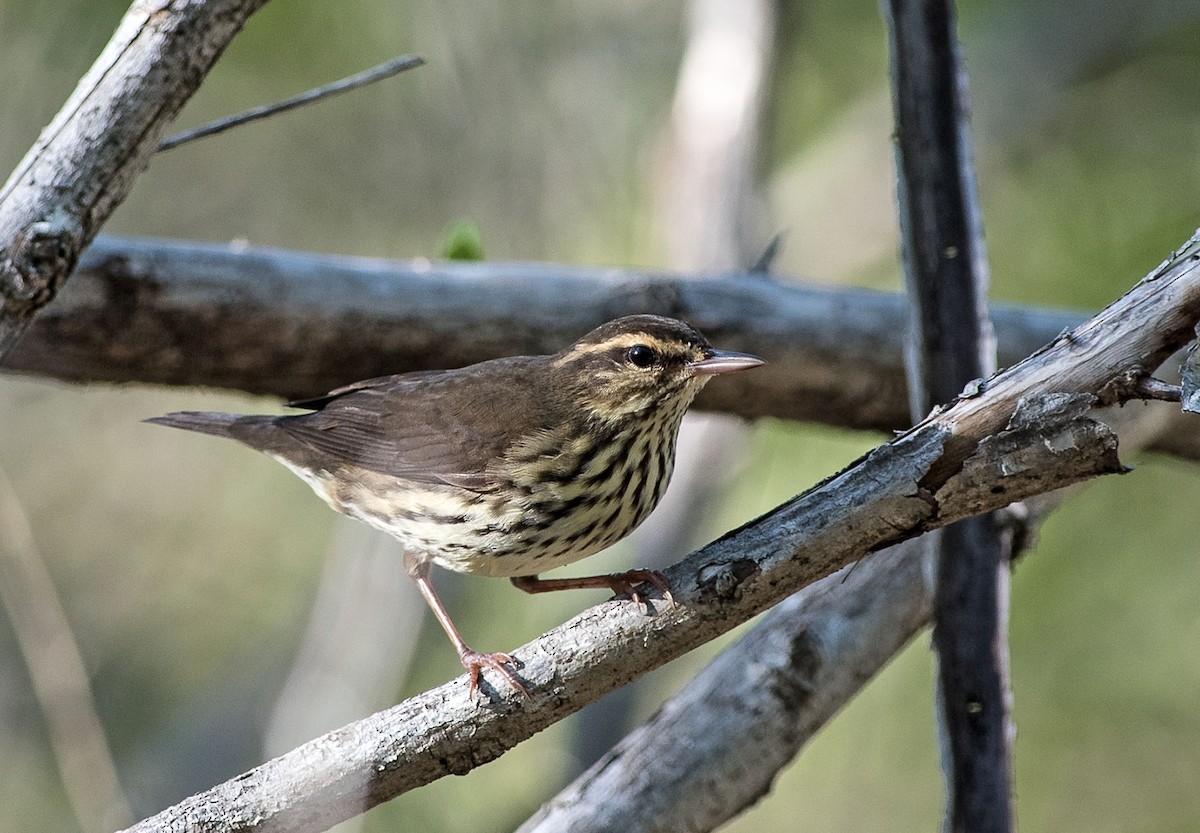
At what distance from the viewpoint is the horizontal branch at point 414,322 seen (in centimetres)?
388

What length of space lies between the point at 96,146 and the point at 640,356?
1.44 meters

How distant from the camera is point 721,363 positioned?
3.29 metres

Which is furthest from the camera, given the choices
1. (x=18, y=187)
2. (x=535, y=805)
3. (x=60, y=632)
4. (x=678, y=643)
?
(x=535, y=805)

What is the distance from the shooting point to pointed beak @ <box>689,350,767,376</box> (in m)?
3.21

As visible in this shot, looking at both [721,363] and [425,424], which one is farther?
[425,424]

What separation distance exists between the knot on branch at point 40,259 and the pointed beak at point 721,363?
155cm

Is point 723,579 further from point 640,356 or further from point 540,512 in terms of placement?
point 640,356

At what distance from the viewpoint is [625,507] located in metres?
3.21

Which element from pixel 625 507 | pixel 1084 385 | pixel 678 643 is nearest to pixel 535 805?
pixel 625 507

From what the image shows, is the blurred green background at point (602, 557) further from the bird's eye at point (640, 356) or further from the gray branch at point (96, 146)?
the gray branch at point (96, 146)

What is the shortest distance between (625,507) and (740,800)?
912mm

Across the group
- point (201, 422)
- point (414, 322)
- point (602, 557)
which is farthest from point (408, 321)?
point (602, 557)

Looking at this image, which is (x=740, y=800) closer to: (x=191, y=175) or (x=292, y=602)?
(x=292, y=602)

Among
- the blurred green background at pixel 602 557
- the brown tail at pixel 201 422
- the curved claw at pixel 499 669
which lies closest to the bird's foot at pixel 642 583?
the curved claw at pixel 499 669
